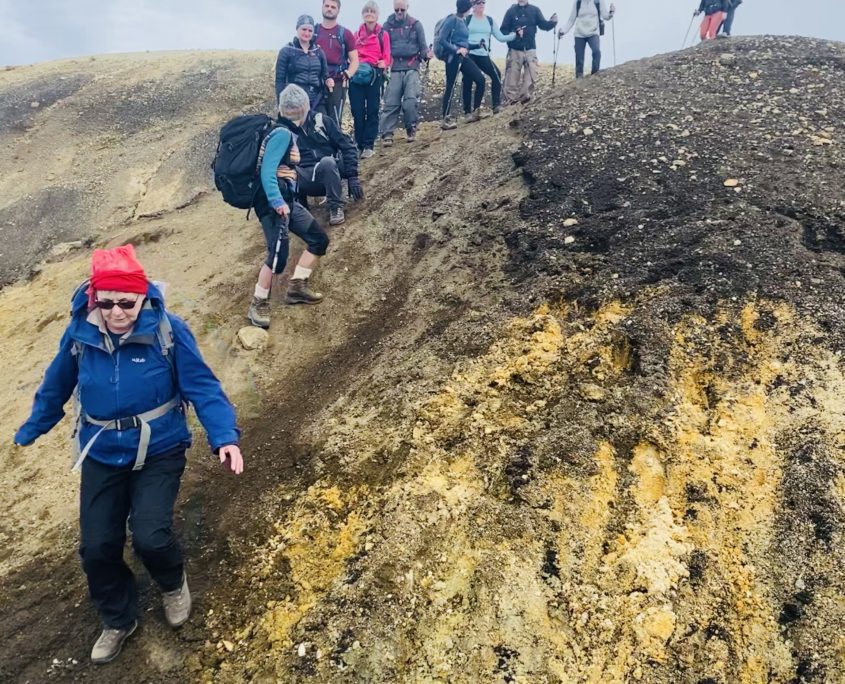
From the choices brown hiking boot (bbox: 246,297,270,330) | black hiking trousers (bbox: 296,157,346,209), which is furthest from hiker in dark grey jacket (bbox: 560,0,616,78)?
brown hiking boot (bbox: 246,297,270,330)

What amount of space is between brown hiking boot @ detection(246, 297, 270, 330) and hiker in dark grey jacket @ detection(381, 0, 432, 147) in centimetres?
568

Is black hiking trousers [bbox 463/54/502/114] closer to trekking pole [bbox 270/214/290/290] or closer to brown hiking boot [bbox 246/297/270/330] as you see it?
trekking pole [bbox 270/214/290/290]

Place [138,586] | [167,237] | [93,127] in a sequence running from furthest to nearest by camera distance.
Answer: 1. [93,127]
2. [167,237]
3. [138,586]

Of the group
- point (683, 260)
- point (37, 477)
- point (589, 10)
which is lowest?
point (37, 477)

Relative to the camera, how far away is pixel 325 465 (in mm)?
5160

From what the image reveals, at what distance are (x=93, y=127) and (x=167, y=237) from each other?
8.15 metres

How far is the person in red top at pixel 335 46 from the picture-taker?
1027 cm

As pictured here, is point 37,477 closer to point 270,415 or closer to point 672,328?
point 270,415

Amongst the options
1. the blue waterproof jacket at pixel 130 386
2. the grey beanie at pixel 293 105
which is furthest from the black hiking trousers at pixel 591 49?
the blue waterproof jacket at pixel 130 386

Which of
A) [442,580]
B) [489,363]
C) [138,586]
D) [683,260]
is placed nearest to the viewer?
[442,580]

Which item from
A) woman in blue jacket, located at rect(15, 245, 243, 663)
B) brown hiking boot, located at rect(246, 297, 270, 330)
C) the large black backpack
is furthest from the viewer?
brown hiking boot, located at rect(246, 297, 270, 330)

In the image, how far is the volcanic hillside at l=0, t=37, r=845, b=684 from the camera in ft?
12.5

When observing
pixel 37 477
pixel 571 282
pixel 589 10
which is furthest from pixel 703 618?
pixel 589 10

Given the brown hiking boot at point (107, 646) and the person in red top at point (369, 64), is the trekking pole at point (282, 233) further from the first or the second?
the person in red top at point (369, 64)
